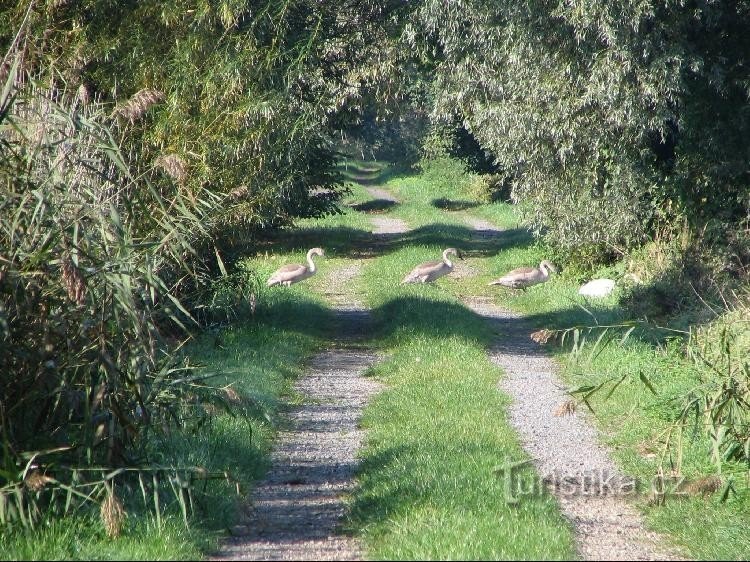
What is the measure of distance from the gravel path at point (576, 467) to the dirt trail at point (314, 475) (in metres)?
1.70

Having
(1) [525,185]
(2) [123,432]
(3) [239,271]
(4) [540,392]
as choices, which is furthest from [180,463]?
(1) [525,185]

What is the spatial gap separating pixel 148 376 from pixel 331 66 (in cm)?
1014

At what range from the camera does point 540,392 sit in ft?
41.6

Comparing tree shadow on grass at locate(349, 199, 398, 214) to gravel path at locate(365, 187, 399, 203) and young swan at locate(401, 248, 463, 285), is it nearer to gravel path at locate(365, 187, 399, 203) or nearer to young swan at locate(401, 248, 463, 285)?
gravel path at locate(365, 187, 399, 203)

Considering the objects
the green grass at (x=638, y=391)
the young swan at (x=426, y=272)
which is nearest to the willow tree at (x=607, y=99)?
the green grass at (x=638, y=391)

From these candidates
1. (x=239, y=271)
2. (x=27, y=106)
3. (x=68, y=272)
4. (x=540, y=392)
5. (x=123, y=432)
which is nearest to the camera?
(x=68, y=272)

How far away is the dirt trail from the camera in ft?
22.7

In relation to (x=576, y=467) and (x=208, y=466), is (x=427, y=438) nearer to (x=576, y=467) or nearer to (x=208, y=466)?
(x=576, y=467)

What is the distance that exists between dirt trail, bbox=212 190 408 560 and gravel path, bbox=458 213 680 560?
5.58 feet

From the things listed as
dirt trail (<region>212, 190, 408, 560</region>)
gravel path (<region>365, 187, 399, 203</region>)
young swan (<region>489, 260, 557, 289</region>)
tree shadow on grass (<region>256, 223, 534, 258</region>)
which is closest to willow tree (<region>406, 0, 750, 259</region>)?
young swan (<region>489, 260, 557, 289</region>)

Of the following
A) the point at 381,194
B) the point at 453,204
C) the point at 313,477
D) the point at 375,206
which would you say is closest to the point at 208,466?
the point at 313,477

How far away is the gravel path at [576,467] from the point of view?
7148 mm

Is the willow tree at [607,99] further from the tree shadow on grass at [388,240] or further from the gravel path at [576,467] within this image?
the tree shadow on grass at [388,240]

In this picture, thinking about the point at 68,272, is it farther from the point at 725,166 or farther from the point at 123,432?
the point at 725,166
